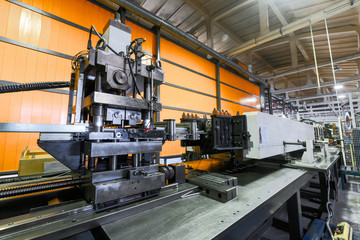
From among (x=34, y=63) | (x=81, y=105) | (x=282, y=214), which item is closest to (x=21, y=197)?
(x=81, y=105)

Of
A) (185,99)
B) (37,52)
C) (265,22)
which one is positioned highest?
(265,22)

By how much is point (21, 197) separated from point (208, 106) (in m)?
4.15

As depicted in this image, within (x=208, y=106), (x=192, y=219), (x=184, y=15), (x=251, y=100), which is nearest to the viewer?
(x=192, y=219)

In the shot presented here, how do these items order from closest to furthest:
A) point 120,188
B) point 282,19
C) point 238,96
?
point 120,188, point 282,19, point 238,96

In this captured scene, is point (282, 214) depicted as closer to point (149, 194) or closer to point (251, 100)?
point (149, 194)

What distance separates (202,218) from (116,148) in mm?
506

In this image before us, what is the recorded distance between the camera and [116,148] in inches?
28.7

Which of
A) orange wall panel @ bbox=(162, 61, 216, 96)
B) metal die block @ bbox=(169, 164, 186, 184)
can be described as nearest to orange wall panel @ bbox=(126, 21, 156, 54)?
orange wall panel @ bbox=(162, 61, 216, 96)

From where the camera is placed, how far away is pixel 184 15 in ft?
13.2

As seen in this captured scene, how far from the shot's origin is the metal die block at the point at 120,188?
2.12 feet

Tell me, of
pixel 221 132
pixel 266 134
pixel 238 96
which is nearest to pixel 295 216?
pixel 266 134

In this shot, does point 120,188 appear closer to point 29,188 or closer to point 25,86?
point 29,188

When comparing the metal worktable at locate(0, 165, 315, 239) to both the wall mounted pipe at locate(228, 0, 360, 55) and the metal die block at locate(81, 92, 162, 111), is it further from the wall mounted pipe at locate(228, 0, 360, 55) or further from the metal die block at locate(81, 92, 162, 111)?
the wall mounted pipe at locate(228, 0, 360, 55)

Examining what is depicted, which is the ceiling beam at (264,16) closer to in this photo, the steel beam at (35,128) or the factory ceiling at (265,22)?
the factory ceiling at (265,22)
